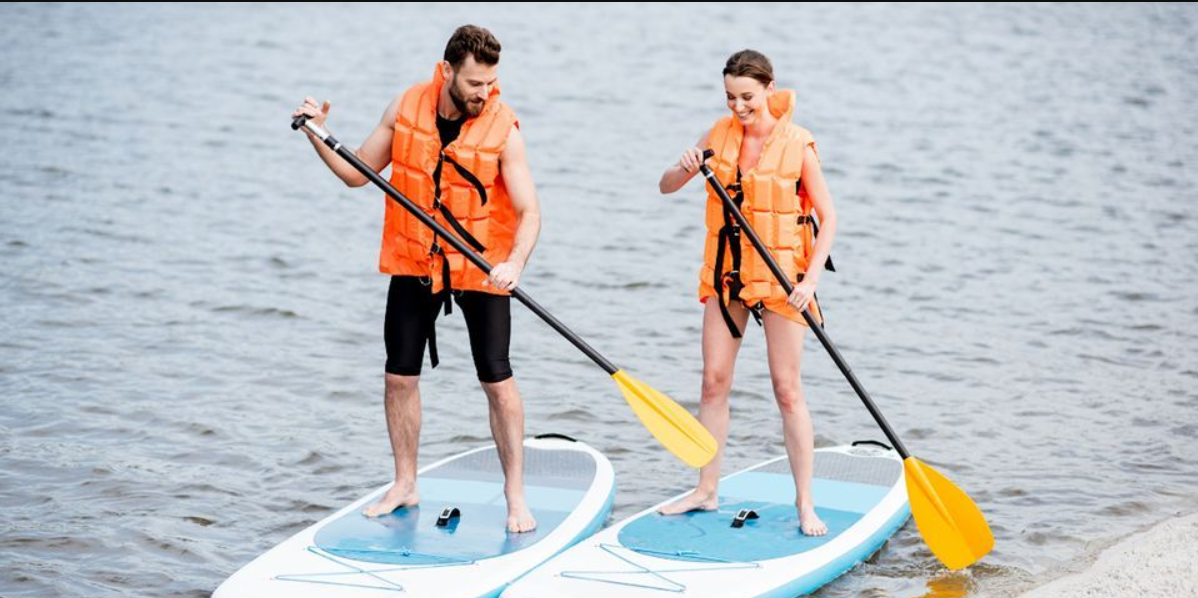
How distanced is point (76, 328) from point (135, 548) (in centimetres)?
352

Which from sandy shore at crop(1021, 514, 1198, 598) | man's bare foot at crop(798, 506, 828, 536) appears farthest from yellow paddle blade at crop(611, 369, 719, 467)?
sandy shore at crop(1021, 514, 1198, 598)

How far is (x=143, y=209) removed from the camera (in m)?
12.3

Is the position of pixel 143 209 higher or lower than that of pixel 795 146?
lower

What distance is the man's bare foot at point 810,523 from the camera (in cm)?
579

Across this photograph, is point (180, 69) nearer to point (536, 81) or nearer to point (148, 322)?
point (536, 81)

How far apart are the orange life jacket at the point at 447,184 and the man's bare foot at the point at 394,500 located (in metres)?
0.77

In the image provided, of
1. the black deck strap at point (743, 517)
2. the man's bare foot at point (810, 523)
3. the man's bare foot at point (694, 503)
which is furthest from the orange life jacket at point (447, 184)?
the man's bare foot at point (810, 523)

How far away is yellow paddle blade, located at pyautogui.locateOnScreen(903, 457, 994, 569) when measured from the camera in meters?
5.83

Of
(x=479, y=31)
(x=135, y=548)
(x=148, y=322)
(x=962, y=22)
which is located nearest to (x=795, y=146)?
(x=479, y=31)

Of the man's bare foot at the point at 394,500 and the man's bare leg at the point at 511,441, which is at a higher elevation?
the man's bare leg at the point at 511,441

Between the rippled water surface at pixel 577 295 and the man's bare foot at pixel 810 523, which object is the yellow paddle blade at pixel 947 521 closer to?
the rippled water surface at pixel 577 295

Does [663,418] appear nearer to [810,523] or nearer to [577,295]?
[810,523]

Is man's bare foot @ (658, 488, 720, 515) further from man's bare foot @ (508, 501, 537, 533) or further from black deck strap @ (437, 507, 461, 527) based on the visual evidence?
black deck strap @ (437, 507, 461, 527)

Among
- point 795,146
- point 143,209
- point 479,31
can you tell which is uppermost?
point 479,31
